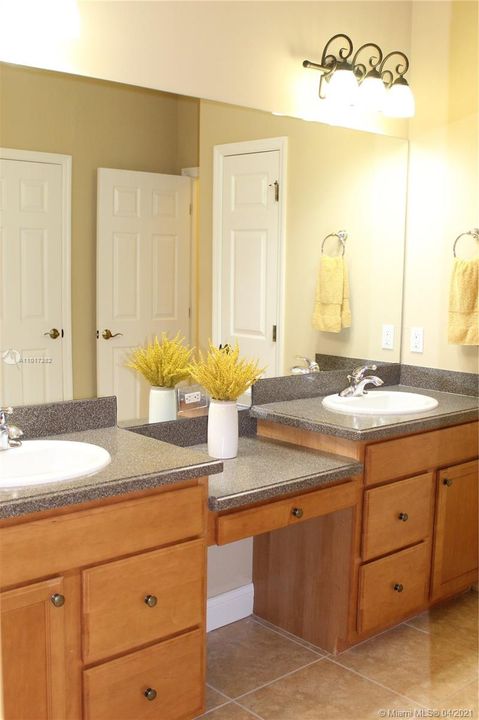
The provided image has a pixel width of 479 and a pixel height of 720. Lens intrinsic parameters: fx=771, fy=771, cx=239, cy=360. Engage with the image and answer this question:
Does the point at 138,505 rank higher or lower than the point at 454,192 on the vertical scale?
lower

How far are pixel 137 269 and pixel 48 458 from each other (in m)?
0.66

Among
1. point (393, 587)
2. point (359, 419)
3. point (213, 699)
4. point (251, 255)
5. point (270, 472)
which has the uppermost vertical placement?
point (251, 255)

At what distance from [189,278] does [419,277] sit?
120cm

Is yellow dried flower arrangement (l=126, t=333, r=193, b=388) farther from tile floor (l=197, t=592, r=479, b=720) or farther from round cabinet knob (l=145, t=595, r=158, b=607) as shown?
tile floor (l=197, t=592, r=479, b=720)

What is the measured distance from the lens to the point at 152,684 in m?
1.99

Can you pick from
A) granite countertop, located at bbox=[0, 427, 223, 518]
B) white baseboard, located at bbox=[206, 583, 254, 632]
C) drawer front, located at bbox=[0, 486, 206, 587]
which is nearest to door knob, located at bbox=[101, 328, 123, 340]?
granite countertop, located at bbox=[0, 427, 223, 518]

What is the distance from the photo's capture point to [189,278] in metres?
2.49

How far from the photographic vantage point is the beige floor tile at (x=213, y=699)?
2.35 m

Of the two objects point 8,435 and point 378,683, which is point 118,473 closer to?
point 8,435

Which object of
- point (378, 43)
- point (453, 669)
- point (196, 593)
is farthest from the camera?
point (378, 43)

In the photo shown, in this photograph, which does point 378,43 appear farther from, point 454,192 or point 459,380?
point 459,380

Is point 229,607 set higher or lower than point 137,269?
lower

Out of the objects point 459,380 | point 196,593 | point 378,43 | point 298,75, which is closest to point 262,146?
point 298,75

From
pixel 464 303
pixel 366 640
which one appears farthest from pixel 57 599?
pixel 464 303
